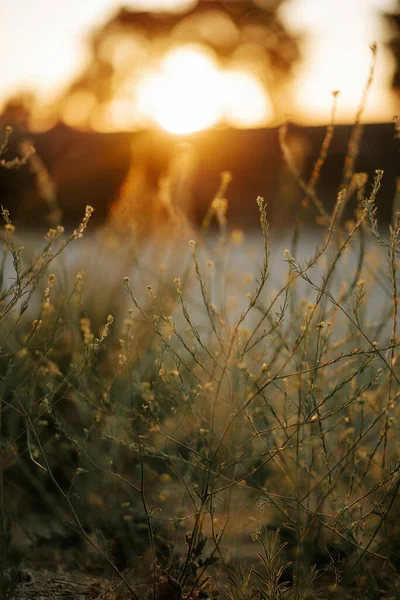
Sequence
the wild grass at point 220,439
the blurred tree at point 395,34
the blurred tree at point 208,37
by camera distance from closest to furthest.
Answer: the wild grass at point 220,439 < the blurred tree at point 395,34 < the blurred tree at point 208,37

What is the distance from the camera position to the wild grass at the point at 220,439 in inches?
54.7

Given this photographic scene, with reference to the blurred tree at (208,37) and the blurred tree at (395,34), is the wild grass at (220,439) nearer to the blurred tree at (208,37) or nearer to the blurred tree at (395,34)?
the blurred tree at (395,34)

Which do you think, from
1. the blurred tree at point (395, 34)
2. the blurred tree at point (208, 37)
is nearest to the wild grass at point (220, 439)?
the blurred tree at point (395, 34)

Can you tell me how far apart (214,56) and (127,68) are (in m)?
2.74

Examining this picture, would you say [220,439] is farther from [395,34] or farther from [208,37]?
[208,37]

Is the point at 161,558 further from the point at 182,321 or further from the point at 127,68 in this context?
the point at 127,68

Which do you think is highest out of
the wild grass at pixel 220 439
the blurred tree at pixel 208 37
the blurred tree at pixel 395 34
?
the blurred tree at pixel 208 37

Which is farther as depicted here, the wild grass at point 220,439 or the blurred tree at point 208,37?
the blurred tree at point 208,37

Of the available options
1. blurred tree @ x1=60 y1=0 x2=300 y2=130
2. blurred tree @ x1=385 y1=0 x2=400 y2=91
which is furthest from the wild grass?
blurred tree @ x1=60 y1=0 x2=300 y2=130

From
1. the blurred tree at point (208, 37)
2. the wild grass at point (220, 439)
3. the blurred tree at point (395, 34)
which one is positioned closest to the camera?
the wild grass at point (220, 439)

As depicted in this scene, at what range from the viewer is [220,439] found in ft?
4.85

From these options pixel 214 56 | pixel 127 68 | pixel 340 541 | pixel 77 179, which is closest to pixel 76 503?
pixel 340 541

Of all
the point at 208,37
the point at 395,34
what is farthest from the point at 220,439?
the point at 208,37

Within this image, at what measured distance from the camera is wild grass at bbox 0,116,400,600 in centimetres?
139
